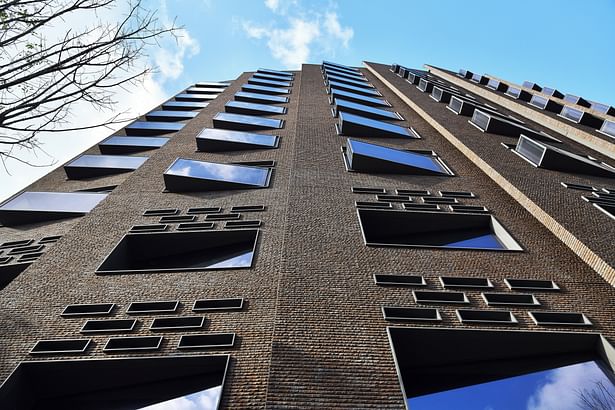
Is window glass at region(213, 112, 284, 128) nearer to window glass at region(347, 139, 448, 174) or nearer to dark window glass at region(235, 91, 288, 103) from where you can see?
dark window glass at region(235, 91, 288, 103)

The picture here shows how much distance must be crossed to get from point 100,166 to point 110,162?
0.42 m

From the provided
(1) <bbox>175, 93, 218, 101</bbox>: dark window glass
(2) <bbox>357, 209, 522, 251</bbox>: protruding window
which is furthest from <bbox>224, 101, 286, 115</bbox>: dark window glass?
(2) <bbox>357, 209, 522, 251</bbox>: protruding window

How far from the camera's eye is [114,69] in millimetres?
7195

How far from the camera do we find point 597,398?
555 centimetres

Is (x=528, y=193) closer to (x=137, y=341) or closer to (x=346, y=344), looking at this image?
(x=346, y=344)

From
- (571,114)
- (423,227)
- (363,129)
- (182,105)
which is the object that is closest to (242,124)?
(363,129)

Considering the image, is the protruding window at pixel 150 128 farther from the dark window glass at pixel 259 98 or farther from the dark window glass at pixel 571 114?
the dark window glass at pixel 571 114

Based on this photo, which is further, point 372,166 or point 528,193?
point 372,166

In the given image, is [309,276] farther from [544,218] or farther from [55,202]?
→ [55,202]

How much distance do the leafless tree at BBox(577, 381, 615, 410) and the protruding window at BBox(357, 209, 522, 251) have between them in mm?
4352

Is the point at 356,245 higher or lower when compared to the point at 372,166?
lower

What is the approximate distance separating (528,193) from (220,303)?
8181 millimetres

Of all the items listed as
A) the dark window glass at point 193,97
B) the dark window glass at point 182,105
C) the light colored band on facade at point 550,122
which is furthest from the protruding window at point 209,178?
the dark window glass at point 193,97

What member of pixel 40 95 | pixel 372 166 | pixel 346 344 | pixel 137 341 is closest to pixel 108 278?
pixel 137 341
